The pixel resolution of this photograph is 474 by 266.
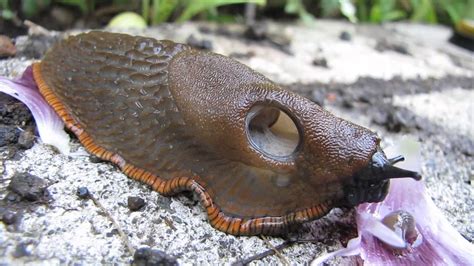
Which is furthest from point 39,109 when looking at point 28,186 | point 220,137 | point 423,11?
point 423,11

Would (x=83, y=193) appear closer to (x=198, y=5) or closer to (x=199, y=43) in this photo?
(x=199, y=43)

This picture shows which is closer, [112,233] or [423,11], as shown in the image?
[112,233]

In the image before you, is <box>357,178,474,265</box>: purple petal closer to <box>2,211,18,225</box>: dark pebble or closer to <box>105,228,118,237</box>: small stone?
<box>105,228,118,237</box>: small stone

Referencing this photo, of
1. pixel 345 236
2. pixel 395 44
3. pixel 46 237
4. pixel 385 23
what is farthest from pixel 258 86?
pixel 385 23

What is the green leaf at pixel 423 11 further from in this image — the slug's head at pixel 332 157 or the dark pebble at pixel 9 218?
the dark pebble at pixel 9 218

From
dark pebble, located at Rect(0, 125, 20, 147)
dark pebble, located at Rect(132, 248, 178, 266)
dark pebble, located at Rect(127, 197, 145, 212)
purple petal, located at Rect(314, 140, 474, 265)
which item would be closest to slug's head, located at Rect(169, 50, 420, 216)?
purple petal, located at Rect(314, 140, 474, 265)

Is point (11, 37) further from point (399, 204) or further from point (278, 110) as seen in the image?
point (399, 204)
